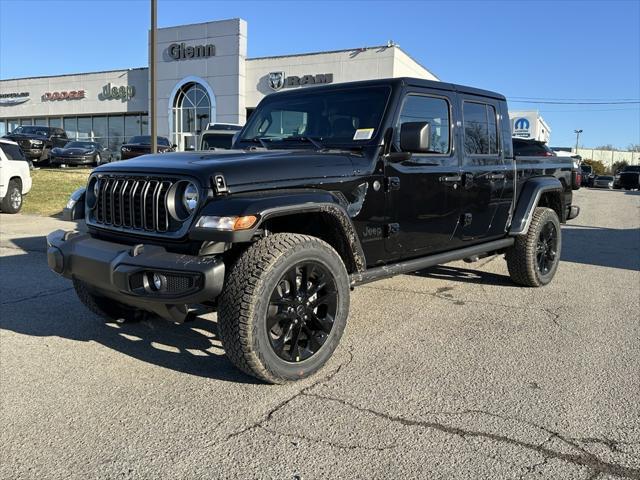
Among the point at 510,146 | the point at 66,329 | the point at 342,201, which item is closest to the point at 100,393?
the point at 66,329

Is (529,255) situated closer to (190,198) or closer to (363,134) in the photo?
(363,134)

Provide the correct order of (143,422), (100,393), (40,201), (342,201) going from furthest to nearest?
(40,201) < (342,201) < (100,393) < (143,422)

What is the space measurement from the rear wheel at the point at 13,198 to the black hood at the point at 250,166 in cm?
987

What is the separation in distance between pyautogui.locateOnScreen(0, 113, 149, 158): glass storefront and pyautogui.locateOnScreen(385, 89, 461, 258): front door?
35.9 meters

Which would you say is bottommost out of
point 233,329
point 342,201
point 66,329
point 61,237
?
point 66,329

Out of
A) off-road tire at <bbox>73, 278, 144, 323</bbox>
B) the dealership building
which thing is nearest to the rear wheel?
off-road tire at <bbox>73, 278, 144, 323</bbox>

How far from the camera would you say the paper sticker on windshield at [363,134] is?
411 cm

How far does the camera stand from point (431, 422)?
296cm

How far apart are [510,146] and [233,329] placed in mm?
3844

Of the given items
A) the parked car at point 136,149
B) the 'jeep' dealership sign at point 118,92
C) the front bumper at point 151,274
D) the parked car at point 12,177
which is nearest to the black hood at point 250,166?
the front bumper at point 151,274

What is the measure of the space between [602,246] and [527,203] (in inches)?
192

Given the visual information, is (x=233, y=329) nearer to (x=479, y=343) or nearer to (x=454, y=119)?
(x=479, y=343)

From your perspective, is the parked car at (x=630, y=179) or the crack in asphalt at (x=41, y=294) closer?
the crack in asphalt at (x=41, y=294)

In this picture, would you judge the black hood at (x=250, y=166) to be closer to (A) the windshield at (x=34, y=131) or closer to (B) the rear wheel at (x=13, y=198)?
(B) the rear wheel at (x=13, y=198)
